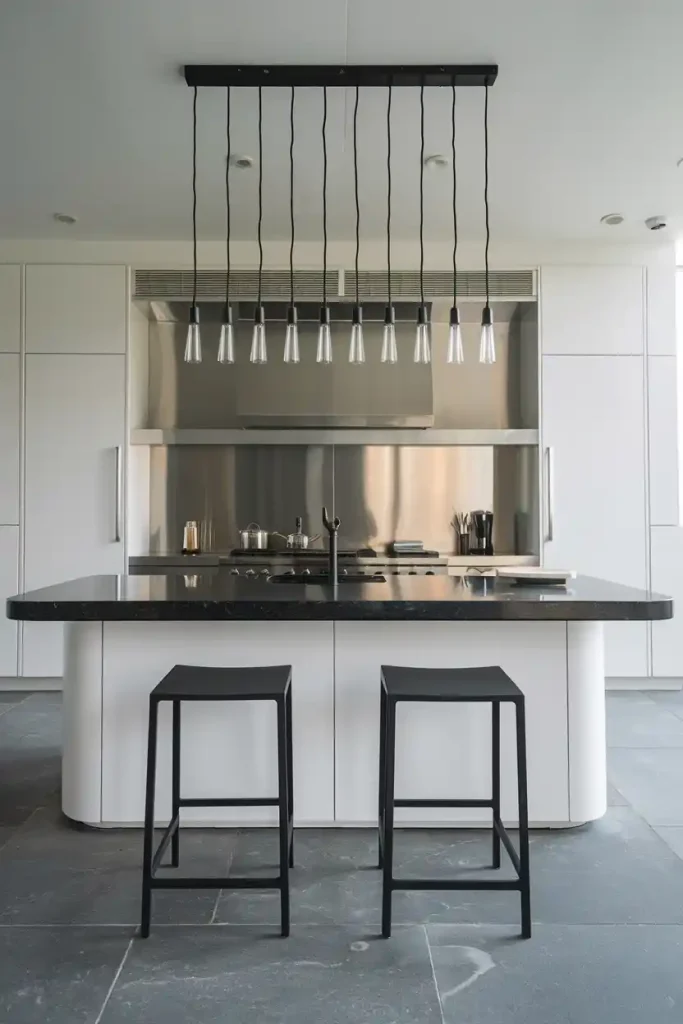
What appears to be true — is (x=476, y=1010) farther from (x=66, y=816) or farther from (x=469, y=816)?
(x=66, y=816)

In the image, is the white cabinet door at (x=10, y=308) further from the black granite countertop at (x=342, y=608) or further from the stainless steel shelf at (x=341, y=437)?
the black granite countertop at (x=342, y=608)

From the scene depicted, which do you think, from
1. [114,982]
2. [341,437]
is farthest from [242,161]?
[114,982]

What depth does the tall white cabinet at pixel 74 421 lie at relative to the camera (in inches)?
174

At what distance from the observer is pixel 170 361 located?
5.12m

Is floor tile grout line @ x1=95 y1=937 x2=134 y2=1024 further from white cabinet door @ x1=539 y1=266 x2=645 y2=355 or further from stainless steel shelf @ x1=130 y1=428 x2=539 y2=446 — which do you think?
white cabinet door @ x1=539 y1=266 x2=645 y2=355

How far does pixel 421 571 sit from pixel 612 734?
148 centimetres

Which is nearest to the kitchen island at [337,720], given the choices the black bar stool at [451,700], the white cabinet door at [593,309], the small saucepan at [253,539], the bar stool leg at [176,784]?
the bar stool leg at [176,784]

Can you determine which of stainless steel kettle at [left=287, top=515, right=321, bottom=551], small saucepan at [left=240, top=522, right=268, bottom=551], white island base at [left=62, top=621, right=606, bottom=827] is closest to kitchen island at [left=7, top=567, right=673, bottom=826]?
white island base at [left=62, top=621, right=606, bottom=827]

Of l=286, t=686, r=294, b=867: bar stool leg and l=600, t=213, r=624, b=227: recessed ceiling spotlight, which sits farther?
l=600, t=213, r=624, b=227: recessed ceiling spotlight

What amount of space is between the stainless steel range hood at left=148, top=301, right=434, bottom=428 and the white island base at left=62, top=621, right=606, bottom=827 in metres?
2.53

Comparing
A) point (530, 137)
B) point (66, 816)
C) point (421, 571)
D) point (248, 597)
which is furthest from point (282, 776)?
point (530, 137)

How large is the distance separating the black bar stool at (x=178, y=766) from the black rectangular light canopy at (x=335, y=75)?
7.57 feet

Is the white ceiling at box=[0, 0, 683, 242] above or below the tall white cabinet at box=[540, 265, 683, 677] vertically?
above

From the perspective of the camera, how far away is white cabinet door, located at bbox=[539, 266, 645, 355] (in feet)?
14.8
